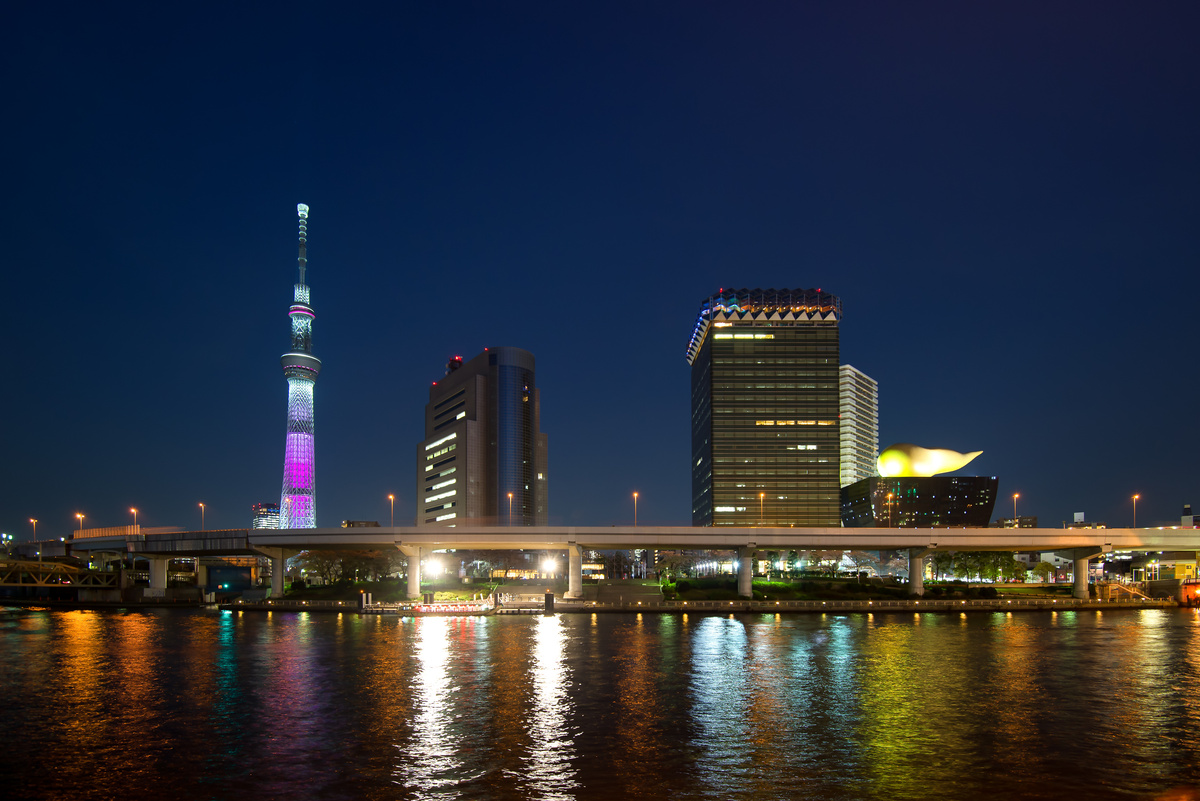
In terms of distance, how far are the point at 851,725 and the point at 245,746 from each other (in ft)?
80.7

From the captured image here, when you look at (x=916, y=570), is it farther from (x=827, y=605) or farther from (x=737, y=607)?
(x=737, y=607)

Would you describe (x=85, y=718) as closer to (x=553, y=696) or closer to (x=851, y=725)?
(x=553, y=696)

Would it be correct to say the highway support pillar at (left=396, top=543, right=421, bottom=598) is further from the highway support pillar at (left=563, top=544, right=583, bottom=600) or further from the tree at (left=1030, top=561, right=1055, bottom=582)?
the tree at (left=1030, top=561, right=1055, bottom=582)

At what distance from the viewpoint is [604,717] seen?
37531mm

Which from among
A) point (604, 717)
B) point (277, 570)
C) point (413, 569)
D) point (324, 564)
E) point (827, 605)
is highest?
point (604, 717)

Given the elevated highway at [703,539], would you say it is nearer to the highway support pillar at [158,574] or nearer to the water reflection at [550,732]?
the highway support pillar at [158,574]

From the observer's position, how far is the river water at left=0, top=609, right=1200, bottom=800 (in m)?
27.9

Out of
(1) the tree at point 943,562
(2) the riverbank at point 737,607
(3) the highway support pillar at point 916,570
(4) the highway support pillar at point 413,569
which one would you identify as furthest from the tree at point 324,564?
(1) the tree at point 943,562

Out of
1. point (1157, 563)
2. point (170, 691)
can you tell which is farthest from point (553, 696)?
point (1157, 563)

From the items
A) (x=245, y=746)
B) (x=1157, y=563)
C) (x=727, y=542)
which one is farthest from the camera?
(x=1157, y=563)

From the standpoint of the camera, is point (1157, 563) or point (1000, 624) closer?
point (1000, 624)

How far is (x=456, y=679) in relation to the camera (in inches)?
1877

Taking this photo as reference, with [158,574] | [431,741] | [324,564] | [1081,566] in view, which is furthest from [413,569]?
[1081,566]

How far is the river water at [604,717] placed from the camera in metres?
27.9
